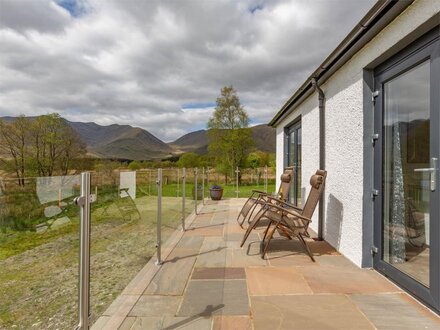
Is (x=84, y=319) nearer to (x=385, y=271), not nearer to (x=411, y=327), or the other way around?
(x=411, y=327)

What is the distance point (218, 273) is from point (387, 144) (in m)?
2.24

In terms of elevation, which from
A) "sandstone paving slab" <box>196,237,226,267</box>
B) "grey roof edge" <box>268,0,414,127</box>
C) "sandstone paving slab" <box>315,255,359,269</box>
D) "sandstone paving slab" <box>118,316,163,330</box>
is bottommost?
"sandstone paving slab" <box>196,237,226,267</box>

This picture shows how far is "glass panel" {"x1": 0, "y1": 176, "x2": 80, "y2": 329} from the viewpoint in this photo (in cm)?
187

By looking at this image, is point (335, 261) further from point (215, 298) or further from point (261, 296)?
point (215, 298)

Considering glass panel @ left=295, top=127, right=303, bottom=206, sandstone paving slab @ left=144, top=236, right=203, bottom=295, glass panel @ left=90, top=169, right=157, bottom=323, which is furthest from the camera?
glass panel @ left=295, top=127, right=303, bottom=206

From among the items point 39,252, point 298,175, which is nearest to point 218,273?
point 39,252

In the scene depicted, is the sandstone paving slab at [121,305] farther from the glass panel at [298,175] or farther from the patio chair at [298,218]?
the glass panel at [298,175]

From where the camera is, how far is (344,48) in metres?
3.47

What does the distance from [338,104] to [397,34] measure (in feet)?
4.93

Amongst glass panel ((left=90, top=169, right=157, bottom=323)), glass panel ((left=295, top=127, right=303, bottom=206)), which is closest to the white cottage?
glass panel ((left=295, top=127, right=303, bottom=206))

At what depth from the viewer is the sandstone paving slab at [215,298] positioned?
7.62 feet

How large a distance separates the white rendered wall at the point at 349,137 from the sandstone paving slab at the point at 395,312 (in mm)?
851

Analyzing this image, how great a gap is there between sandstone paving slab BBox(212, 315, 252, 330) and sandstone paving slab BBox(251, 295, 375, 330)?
0.06 meters

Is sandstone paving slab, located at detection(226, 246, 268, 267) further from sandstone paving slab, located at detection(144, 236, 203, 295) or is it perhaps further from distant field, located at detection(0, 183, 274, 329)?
distant field, located at detection(0, 183, 274, 329)
